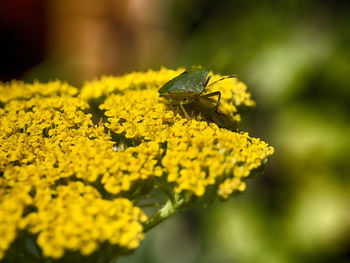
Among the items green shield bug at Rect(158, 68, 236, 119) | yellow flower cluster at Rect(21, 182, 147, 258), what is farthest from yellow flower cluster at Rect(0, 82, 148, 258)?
green shield bug at Rect(158, 68, 236, 119)

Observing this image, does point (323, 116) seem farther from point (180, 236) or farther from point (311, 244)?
point (180, 236)

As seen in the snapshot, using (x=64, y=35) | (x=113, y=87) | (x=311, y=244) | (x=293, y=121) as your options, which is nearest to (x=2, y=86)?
(x=113, y=87)

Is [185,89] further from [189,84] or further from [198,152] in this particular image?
[198,152]

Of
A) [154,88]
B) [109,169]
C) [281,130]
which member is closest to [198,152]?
[109,169]

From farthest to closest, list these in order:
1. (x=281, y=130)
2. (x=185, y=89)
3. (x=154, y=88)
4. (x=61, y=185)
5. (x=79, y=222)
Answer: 1. (x=281, y=130)
2. (x=154, y=88)
3. (x=185, y=89)
4. (x=61, y=185)
5. (x=79, y=222)

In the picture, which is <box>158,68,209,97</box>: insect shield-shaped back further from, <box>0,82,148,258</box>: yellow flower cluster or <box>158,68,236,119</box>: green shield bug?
<box>0,82,148,258</box>: yellow flower cluster

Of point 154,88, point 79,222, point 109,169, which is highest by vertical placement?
point 154,88

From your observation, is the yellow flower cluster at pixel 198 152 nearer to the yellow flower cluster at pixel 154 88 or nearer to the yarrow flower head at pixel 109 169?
the yarrow flower head at pixel 109 169

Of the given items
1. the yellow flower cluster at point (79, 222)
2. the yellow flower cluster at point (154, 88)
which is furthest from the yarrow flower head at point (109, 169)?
the yellow flower cluster at point (154, 88)

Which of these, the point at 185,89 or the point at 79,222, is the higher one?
the point at 185,89
